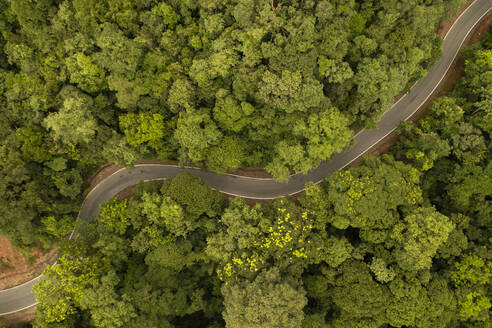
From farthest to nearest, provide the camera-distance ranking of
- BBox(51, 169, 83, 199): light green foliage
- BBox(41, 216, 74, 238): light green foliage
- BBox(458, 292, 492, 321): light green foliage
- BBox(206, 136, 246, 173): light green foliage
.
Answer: BBox(51, 169, 83, 199): light green foliage, BBox(41, 216, 74, 238): light green foliage, BBox(206, 136, 246, 173): light green foliage, BBox(458, 292, 492, 321): light green foliage

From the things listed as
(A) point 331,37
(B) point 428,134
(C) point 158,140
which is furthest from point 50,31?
(B) point 428,134

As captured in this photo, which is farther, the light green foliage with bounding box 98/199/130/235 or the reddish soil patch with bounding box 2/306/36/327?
the reddish soil patch with bounding box 2/306/36/327

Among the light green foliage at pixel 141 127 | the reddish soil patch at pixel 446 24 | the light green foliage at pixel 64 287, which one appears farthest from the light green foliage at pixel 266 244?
the reddish soil patch at pixel 446 24

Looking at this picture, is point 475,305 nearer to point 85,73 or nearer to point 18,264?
point 85,73

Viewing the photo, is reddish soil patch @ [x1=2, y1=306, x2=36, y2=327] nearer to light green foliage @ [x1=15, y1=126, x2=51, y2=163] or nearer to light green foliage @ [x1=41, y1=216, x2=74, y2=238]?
light green foliage @ [x1=41, y1=216, x2=74, y2=238]

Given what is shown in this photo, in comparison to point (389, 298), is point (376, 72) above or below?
above

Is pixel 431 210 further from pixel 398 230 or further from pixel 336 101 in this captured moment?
pixel 336 101

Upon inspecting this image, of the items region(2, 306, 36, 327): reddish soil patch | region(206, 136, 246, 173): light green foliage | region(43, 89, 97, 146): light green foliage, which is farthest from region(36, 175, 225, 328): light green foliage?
region(2, 306, 36, 327): reddish soil patch
